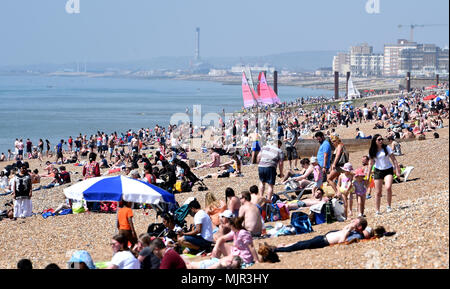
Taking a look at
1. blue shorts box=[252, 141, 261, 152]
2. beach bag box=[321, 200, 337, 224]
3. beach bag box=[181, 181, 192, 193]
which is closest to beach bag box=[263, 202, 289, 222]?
beach bag box=[321, 200, 337, 224]

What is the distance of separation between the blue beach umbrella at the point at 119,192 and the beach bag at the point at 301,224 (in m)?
1.73

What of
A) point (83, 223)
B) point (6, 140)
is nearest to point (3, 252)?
point (83, 223)

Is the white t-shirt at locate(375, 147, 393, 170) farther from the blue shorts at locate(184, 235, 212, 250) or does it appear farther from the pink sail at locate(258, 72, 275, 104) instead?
the pink sail at locate(258, 72, 275, 104)

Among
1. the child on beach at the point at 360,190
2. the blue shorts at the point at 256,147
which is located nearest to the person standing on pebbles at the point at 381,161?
the child on beach at the point at 360,190

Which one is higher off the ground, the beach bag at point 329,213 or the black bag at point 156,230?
the beach bag at point 329,213

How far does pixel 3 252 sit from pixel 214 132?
2463 centimetres

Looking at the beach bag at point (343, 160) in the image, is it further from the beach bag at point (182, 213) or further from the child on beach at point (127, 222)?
the child on beach at point (127, 222)

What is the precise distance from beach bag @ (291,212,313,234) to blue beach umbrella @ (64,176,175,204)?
1.73 m

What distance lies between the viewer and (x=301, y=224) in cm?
928

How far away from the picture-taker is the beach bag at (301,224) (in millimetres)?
9250

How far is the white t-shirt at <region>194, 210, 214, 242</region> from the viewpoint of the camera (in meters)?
8.60

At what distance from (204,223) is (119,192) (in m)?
1.28

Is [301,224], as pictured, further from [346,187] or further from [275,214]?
[275,214]
